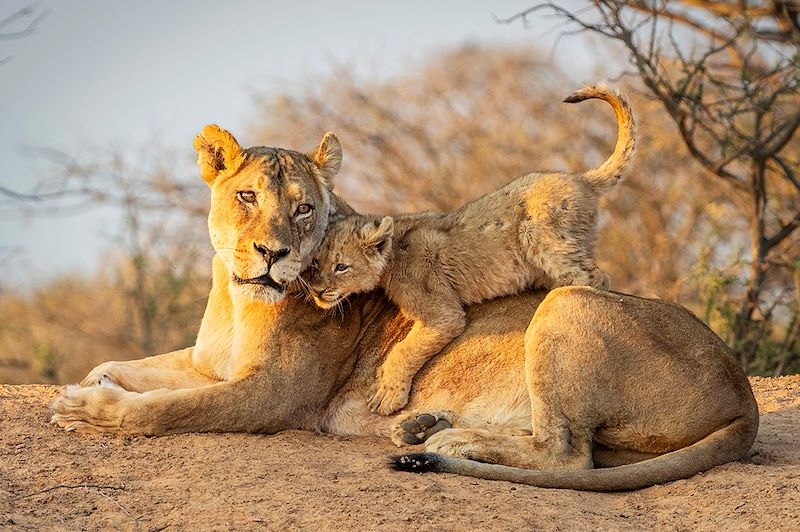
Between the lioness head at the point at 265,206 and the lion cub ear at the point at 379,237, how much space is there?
235mm

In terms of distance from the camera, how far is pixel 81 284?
16.8 meters

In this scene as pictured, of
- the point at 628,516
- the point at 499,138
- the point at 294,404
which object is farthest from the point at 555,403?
the point at 499,138

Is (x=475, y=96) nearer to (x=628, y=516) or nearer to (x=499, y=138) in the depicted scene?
(x=499, y=138)

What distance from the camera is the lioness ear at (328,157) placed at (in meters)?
6.21

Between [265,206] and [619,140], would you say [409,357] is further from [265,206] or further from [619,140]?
[619,140]

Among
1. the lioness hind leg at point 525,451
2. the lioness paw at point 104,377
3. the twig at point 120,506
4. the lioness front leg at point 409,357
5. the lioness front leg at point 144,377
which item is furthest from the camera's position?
the lioness front leg at point 144,377

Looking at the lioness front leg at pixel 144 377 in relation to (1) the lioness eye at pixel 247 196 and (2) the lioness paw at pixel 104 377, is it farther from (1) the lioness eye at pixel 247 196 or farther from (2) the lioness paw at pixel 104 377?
(1) the lioness eye at pixel 247 196

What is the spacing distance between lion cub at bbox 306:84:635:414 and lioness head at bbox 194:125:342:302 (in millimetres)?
248

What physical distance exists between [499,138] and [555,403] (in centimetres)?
1172

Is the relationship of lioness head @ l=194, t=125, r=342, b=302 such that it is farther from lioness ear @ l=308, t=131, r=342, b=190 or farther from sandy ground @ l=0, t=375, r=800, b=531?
sandy ground @ l=0, t=375, r=800, b=531

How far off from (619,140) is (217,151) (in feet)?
7.80

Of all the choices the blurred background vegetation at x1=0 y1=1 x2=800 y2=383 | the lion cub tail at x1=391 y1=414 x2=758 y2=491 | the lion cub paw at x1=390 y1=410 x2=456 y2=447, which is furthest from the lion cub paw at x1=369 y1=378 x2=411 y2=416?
the blurred background vegetation at x1=0 y1=1 x2=800 y2=383

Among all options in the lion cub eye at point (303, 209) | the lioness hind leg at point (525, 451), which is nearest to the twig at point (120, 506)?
the lioness hind leg at point (525, 451)

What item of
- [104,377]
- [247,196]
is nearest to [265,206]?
[247,196]
